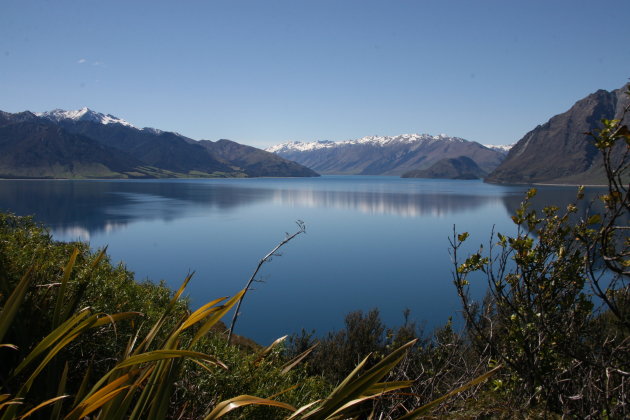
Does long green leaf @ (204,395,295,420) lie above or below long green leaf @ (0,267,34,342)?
below

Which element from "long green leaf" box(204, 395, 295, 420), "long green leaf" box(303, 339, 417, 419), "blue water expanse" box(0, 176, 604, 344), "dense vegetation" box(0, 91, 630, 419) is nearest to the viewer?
"long green leaf" box(204, 395, 295, 420)

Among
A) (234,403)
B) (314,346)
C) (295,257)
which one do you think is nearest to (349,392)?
(234,403)

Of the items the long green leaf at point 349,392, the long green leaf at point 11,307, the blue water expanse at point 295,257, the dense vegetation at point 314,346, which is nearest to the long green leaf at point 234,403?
the dense vegetation at point 314,346

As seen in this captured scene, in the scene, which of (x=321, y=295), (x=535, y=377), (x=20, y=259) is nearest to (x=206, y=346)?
(x=20, y=259)

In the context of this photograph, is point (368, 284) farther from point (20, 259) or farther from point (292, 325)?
point (20, 259)

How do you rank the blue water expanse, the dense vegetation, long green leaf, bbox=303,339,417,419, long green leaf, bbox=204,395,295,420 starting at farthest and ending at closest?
1. the blue water expanse
2. long green leaf, bbox=303,339,417,419
3. the dense vegetation
4. long green leaf, bbox=204,395,295,420

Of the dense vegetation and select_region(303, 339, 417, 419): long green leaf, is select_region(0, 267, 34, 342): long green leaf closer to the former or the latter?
the dense vegetation

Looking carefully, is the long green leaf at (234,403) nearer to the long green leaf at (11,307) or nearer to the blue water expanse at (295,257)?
the long green leaf at (11,307)

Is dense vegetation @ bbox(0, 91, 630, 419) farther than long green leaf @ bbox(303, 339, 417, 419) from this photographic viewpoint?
No

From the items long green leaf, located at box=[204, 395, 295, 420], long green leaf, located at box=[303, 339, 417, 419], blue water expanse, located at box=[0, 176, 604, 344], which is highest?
long green leaf, located at box=[204, 395, 295, 420]

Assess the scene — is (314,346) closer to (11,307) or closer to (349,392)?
(349,392)

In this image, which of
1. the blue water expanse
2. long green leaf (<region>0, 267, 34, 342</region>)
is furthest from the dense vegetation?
the blue water expanse

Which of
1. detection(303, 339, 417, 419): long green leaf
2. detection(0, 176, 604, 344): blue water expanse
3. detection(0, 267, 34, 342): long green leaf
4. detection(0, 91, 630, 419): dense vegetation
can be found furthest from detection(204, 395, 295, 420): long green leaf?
detection(0, 176, 604, 344): blue water expanse

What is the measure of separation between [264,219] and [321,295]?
114ft
